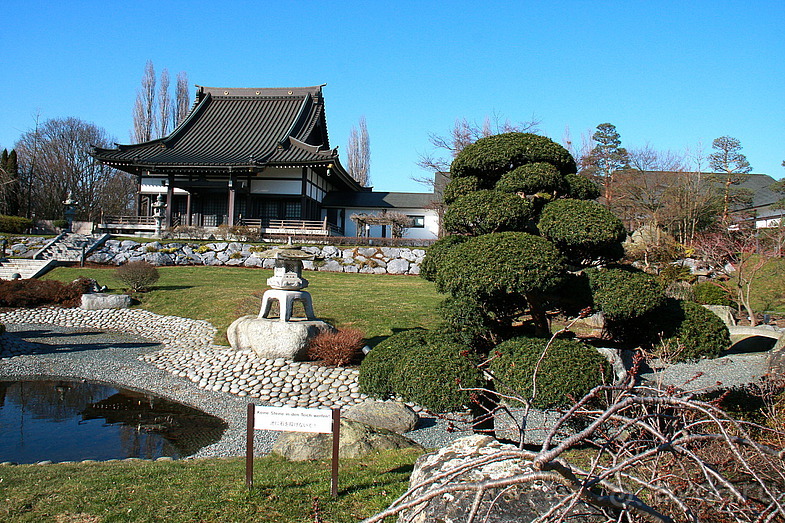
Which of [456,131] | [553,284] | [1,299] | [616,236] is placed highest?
[456,131]

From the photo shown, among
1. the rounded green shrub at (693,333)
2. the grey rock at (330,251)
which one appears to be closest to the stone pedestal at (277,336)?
the rounded green shrub at (693,333)

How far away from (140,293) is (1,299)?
4.21 m

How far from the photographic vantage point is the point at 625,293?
5406 millimetres

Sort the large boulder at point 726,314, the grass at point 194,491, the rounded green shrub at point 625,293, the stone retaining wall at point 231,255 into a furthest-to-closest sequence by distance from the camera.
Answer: the stone retaining wall at point 231,255 → the large boulder at point 726,314 → the rounded green shrub at point 625,293 → the grass at point 194,491

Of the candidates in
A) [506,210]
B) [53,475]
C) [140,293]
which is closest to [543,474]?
[506,210]

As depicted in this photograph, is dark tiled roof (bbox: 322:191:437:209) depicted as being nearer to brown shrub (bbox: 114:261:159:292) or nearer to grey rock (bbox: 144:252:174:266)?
grey rock (bbox: 144:252:174:266)

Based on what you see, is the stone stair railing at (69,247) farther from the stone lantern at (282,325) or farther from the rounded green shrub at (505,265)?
the rounded green shrub at (505,265)

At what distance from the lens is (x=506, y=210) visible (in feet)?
18.6

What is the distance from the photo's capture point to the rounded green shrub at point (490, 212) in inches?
224

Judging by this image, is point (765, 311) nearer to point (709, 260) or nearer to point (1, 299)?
point (709, 260)

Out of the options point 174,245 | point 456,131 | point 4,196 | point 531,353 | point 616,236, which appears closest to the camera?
point 531,353

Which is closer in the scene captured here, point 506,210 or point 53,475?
point 53,475

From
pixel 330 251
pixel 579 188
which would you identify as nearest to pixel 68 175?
pixel 330 251

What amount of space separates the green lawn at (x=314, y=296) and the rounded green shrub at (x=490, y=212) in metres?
6.78
